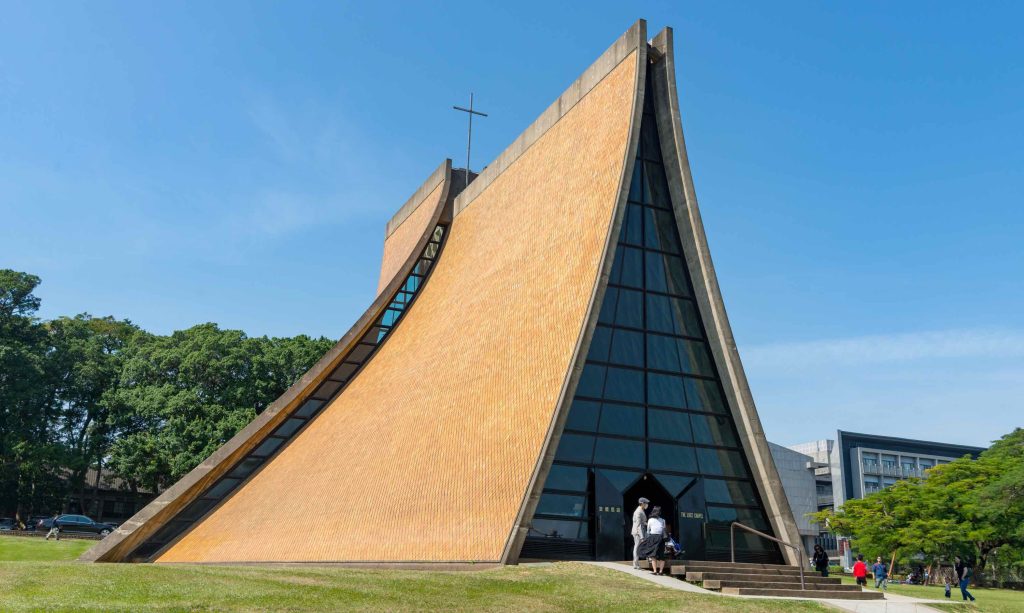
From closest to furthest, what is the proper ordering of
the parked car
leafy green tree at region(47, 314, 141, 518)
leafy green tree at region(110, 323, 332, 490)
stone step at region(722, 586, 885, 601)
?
stone step at region(722, 586, 885, 601) < the parked car < leafy green tree at region(110, 323, 332, 490) < leafy green tree at region(47, 314, 141, 518)

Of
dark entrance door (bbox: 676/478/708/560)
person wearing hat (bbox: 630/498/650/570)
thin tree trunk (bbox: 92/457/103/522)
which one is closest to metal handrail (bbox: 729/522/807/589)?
→ dark entrance door (bbox: 676/478/708/560)

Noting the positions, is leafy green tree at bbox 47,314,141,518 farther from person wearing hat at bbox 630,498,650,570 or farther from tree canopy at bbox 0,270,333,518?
person wearing hat at bbox 630,498,650,570

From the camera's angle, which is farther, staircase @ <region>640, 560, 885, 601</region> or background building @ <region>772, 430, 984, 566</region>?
background building @ <region>772, 430, 984, 566</region>

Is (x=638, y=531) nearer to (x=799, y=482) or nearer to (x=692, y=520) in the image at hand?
(x=692, y=520)

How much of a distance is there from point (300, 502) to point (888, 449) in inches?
2297

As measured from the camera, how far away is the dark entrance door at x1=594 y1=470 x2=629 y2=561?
16.8 metres

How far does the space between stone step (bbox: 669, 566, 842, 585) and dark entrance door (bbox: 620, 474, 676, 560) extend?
102 inches

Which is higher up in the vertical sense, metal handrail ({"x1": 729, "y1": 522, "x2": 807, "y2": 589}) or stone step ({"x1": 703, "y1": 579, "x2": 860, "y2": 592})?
metal handrail ({"x1": 729, "y1": 522, "x2": 807, "y2": 589})

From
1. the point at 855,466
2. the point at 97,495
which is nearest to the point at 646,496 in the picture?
the point at 97,495

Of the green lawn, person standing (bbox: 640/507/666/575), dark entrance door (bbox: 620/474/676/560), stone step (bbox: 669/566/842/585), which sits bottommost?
the green lawn

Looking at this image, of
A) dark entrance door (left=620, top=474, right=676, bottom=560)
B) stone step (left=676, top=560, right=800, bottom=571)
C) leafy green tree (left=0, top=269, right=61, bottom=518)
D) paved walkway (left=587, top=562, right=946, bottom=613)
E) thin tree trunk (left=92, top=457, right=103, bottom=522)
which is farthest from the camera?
thin tree trunk (left=92, top=457, right=103, bottom=522)

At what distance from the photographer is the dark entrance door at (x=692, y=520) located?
17.4 meters

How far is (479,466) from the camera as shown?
55.4ft

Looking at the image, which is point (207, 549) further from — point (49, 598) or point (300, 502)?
point (49, 598)
